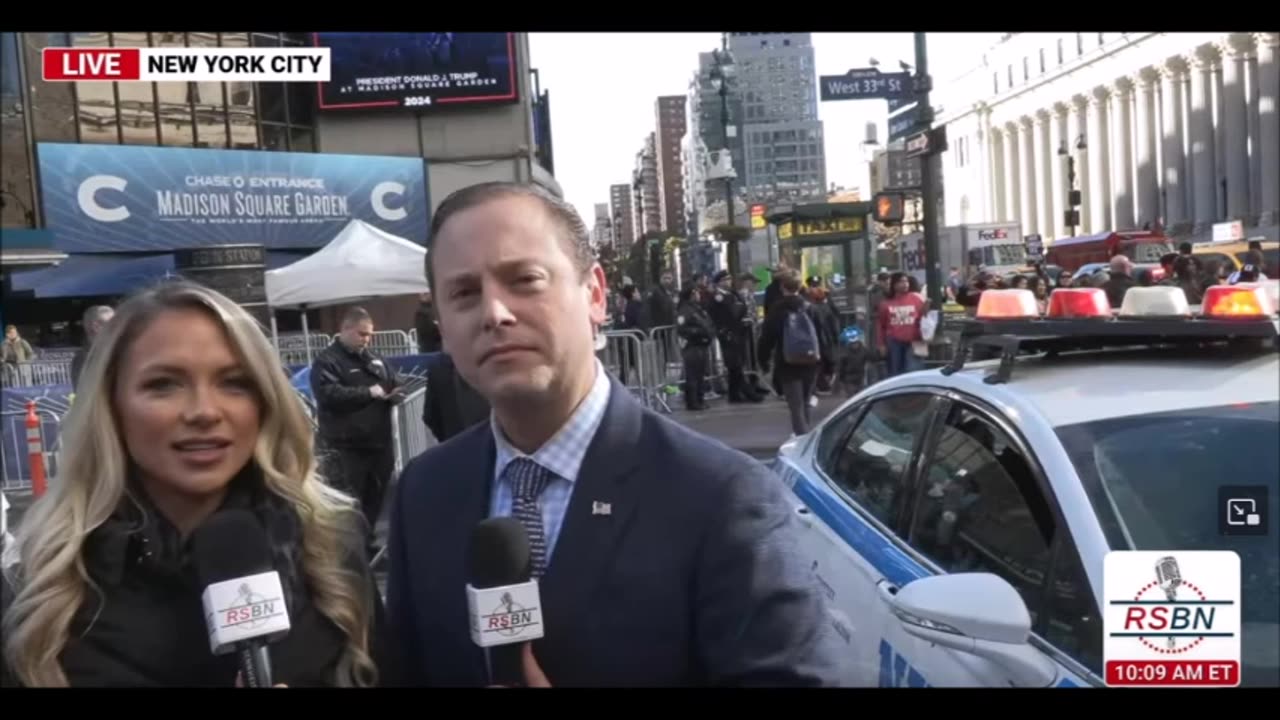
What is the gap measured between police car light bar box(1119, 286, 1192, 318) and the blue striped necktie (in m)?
1.26

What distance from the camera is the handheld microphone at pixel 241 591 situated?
1490 mm

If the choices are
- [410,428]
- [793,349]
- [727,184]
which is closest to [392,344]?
[410,428]

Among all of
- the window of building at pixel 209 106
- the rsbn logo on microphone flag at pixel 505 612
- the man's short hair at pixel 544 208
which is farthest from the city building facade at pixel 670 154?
the rsbn logo on microphone flag at pixel 505 612

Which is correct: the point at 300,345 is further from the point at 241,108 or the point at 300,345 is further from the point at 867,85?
the point at 867,85

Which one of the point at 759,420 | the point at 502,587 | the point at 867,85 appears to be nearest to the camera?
the point at 502,587

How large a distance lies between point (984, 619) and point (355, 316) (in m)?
2.58

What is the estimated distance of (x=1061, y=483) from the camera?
6.65 ft

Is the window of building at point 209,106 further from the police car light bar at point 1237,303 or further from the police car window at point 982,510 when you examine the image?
the police car light bar at point 1237,303

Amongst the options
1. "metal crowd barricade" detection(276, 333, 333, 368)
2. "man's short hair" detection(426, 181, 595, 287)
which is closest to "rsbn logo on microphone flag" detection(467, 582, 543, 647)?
"man's short hair" detection(426, 181, 595, 287)

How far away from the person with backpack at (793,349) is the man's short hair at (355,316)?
4.78ft

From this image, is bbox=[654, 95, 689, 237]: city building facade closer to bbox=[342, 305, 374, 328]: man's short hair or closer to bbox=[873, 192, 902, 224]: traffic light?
bbox=[342, 305, 374, 328]: man's short hair

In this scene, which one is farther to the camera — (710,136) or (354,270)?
(710,136)

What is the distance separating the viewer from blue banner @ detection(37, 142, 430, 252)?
7.64 ft

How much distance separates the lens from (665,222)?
3.52 metres
